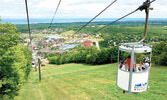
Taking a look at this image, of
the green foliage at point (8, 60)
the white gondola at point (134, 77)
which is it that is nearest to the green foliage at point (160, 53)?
the white gondola at point (134, 77)

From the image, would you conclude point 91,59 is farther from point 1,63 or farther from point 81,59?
point 1,63

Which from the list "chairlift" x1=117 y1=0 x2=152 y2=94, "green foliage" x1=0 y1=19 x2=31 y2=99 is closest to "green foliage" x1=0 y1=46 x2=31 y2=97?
"green foliage" x1=0 y1=19 x2=31 y2=99

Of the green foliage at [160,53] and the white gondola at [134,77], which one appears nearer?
the white gondola at [134,77]

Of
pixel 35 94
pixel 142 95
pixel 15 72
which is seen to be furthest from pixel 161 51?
pixel 15 72

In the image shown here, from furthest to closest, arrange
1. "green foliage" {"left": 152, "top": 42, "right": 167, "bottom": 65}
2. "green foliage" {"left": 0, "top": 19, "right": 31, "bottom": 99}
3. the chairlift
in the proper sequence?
"green foliage" {"left": 152, "top": 42, "right": 167, "bottom": 65} → "green foliage" {"left": 0, "top": 19, "right": 31, "bottom": 99} → the chairlift

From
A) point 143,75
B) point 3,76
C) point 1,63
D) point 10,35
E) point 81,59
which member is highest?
point 10,35

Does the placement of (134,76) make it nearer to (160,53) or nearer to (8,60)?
(8,60)

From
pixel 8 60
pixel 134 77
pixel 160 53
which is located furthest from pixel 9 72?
pixel 160 53

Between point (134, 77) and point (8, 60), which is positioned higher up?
point (134, 77)

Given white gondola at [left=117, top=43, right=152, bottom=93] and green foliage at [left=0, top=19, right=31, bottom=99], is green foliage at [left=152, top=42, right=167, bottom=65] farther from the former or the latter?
green foliage at [left=0, top=19, right=31, bottom=99]

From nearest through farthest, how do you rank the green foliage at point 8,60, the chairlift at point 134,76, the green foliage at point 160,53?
the chairlift at point 134,76
the green foliage at point 8,60
the green foliage at point 160,53

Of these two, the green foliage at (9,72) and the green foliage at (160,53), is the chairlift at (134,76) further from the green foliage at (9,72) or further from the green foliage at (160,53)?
the green foliage at (160,53)
